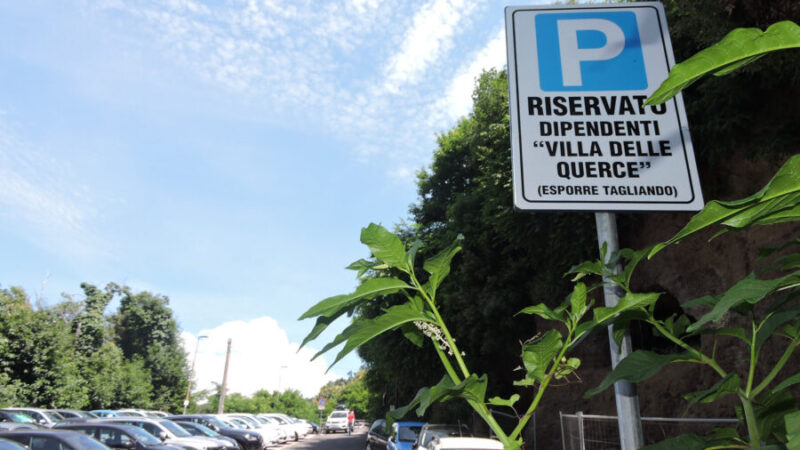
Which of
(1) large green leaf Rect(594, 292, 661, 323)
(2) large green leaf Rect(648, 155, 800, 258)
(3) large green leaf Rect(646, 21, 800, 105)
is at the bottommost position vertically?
(1) large green leaf Rect(594, 292, 661, 323)

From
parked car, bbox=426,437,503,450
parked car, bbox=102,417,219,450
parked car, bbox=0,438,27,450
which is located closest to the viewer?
parked car, bbox=0,438,27,450

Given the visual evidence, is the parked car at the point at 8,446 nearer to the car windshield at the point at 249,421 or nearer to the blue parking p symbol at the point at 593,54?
the blue parking p symbol at the point at 593,54

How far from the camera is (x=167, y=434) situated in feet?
41.5

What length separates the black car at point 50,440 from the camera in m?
7.76

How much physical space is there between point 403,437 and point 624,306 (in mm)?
13934

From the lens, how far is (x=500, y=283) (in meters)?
13.6

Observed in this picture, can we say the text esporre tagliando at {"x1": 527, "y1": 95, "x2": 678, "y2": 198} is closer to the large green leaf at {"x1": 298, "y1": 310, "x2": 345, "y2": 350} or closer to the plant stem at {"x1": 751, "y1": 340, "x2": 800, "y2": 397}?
the plant stem at {"x1": 751, "y1": 340, "x2": 800, "y2": 397}

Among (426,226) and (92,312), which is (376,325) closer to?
(426,226)

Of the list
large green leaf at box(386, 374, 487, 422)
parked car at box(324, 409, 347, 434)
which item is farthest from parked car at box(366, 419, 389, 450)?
parked car at box(324, 409, 347, 434)

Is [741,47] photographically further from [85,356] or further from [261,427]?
[85,356]

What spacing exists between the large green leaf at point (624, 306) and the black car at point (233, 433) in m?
19.9

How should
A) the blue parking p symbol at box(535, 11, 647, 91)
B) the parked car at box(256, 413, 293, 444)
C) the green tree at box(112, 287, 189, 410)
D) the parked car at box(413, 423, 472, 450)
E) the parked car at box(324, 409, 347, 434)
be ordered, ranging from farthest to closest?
the parked car at box(324, 409, 347, 434), the green tree at box(112, 287, 189, 410), the parked car at box(256, 413, 293, 444), the parked car at box(413, 423, 472, 450), the blue parking p symbol at box(535, 11, 647, 91)

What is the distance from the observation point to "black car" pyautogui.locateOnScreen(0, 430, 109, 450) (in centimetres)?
776

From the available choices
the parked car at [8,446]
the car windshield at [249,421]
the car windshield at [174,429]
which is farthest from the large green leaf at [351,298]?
the car windshield at [249,421]
